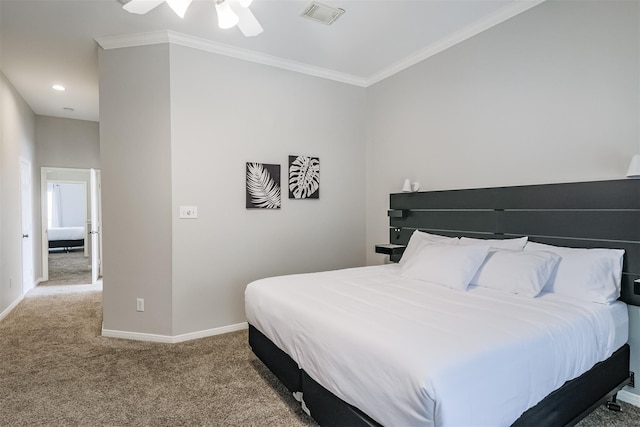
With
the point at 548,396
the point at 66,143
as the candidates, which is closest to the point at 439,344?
the point at 548,396

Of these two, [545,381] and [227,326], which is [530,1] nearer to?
[545,381]

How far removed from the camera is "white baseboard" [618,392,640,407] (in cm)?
222

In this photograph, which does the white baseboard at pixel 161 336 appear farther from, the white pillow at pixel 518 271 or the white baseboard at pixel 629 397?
the white baseboard at pixel 629 397

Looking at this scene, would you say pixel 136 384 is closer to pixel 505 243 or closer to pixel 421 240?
pixel 421 240

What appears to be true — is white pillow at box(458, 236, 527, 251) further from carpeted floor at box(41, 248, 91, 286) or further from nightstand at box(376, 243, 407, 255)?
carpeted floor at box(41, 248, 91, 286)

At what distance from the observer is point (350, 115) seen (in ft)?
14.3

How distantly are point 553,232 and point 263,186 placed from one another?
2.62 m

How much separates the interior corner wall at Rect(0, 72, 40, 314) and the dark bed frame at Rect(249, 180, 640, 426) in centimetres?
349

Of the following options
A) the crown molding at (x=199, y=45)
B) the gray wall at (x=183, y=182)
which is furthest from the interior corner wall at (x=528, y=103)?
the gray wall at (x=183, y=182)

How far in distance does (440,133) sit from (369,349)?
A: 2.61 meters

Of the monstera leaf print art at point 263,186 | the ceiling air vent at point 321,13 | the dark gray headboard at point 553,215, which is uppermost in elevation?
the ceiling air vent at point 321,13

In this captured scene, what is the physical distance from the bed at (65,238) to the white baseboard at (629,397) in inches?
438

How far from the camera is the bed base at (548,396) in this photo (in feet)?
5.24

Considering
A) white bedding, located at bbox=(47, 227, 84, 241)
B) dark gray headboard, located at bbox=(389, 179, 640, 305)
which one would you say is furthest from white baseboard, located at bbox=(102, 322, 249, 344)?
white bedding, located at bbox=(47, 227, 84, 241)
